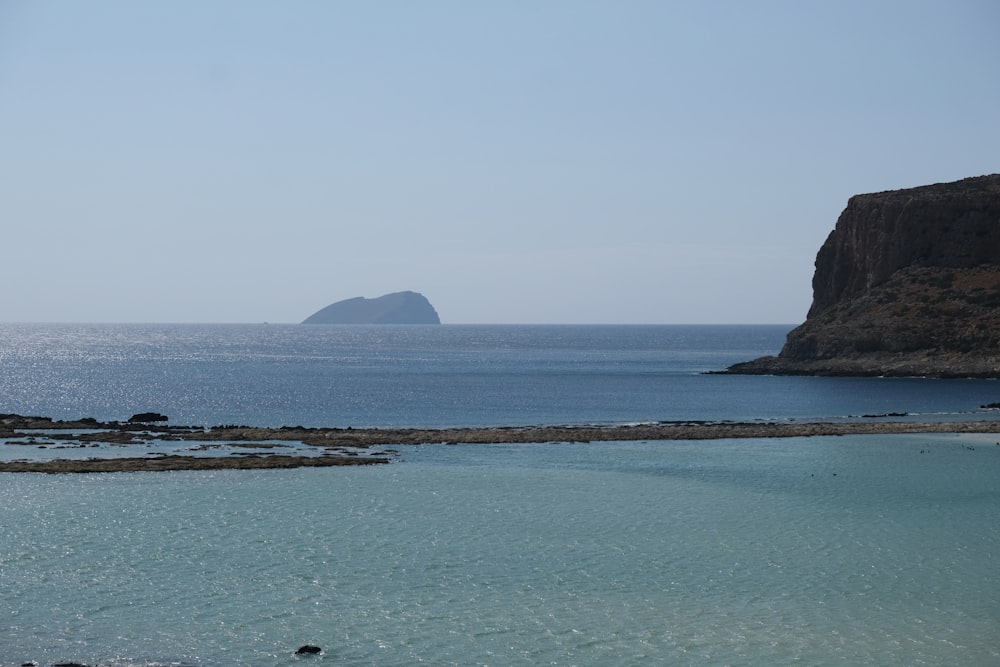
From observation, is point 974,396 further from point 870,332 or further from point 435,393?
point 435,393

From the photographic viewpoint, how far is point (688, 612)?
2247cm

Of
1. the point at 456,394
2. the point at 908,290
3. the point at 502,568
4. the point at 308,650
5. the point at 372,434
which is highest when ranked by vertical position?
the point at 908,290

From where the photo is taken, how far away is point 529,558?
2739 centimetres

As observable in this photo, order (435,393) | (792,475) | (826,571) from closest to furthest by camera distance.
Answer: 1. (826,571)
2. (792,475)
3. (435,393)

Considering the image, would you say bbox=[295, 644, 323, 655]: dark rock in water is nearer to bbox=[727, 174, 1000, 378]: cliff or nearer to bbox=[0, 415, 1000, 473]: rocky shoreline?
bbox=[0, 415, 1000, 473]: rocky shoreline

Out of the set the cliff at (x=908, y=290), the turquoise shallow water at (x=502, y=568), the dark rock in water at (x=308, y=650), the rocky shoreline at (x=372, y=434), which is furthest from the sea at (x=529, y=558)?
the cliff at (x=908, y=290)

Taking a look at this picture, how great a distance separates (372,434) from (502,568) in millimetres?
33831

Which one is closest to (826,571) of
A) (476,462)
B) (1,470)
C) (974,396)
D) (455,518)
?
(455,518)

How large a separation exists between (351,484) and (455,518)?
8.67 meters

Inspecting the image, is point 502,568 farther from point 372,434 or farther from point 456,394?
point 456,394

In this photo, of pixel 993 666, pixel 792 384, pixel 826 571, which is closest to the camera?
pixel 993 666

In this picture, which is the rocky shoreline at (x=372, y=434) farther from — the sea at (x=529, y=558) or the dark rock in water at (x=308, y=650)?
the dark rock in water at (x=308, y=650)

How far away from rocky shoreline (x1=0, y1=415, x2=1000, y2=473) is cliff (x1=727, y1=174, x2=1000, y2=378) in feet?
166

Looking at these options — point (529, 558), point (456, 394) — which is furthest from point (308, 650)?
point (456, 394)
